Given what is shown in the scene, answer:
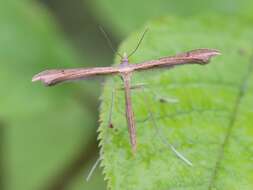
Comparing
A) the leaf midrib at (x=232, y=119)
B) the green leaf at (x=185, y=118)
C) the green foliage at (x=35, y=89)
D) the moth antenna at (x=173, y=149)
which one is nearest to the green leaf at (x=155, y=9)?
the green foliage at (x=35, y=89)

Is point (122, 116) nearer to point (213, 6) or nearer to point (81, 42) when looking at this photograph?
point (213, 6)

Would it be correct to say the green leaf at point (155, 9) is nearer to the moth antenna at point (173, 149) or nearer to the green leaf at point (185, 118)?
the green leaf at point (185, 118)

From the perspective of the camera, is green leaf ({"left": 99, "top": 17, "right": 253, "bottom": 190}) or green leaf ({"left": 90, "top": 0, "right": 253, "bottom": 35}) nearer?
green leaf ({"left": 99, "top": 17, "right": 253, "bottom": 190})

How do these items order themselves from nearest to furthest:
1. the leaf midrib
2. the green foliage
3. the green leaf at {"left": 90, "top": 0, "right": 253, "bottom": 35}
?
the leaf midrib, the green foliage, the green leaf at {"left": 90, "top": 0, "right": 253, "bottom": 35}

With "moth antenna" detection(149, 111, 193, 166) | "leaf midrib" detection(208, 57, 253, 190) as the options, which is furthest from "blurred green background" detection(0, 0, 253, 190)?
"moth antenna" detection(149, 111, 193, 166)

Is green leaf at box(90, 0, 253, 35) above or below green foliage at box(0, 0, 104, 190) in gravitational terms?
above

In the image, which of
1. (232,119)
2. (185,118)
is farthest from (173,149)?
(232,119)

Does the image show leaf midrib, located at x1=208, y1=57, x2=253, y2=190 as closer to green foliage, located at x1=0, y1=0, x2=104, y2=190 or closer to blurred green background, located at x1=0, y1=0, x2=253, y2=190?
blurred green background, located at x1=0, y1=0, x2=253, y2=190

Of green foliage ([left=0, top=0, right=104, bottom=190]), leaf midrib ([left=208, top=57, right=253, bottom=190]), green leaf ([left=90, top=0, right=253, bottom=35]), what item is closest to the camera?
leaf midrib ([left=208, top=57, right=253, bottom=190])
